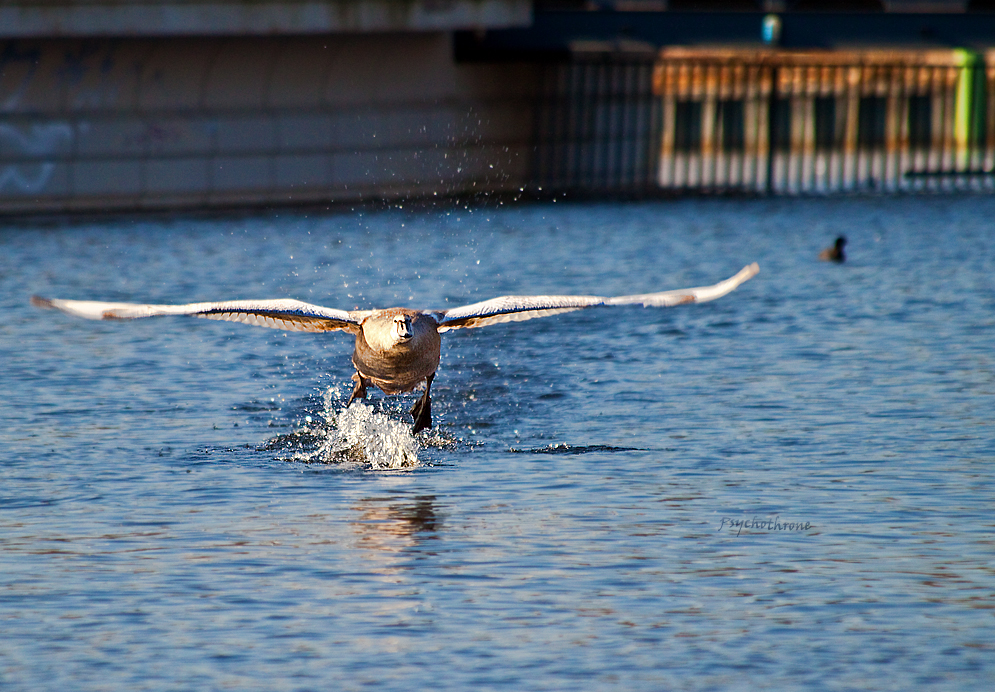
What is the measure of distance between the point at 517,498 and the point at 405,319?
5.46ft

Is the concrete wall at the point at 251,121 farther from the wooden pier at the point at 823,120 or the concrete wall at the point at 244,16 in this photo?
the wooden pier at the point at 823,120

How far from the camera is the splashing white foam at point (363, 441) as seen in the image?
12.7m

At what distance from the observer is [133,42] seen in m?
31.3

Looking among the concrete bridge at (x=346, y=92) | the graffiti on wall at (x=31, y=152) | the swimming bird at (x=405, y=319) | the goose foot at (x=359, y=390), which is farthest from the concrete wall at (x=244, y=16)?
the goose foot at (x=359, y=390)

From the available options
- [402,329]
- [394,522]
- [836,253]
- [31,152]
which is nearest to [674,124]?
[836,253]

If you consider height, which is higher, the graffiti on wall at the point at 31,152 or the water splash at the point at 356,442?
the graffiti on wall at the point at 31,152

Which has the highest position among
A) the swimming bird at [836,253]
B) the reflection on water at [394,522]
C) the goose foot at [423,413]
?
the swimming bird at [836,253]

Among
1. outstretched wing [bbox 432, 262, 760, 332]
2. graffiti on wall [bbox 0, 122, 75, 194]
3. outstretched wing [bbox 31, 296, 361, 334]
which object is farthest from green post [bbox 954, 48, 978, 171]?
outstretched wing [bbox 31, 296, 361, 334]

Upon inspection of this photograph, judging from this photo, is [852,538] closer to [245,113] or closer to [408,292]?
[408,292]

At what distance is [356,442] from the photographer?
13.2m

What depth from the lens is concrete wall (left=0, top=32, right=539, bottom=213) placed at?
30812 mm

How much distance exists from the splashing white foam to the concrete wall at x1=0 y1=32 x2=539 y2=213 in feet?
61.5

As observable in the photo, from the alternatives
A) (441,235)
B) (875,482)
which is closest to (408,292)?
(441,235)

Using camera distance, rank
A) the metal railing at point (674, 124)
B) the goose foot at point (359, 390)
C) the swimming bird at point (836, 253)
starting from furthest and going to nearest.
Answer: the metal railing at point (674, 124) < the swimming bird at point (836, 253) < the goose foot at point (359, 390)
